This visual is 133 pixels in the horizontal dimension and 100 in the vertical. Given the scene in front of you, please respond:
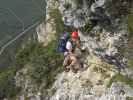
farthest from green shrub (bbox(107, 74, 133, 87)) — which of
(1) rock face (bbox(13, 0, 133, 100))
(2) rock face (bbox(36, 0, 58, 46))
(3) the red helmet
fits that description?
(2) rock face (bbox(36, 0, 58, 46))

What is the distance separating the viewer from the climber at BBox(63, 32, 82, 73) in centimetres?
1391

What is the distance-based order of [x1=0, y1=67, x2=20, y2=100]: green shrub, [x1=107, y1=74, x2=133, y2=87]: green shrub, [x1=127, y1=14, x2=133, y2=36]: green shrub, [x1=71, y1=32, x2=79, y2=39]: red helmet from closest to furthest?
[x1=127, y1=14, x2=133, y2=36]: green shrub → [x1=107, y1=74, x2=133, y2=87]: green shrub → [x1=71, y1=32, x2=79, y2=39]: red helmet → [x1=0, y1=67, x2=20, y2=100]: green shrub

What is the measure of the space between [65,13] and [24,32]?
386 inches

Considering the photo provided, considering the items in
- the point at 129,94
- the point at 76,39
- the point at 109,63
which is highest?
the point at 76,39

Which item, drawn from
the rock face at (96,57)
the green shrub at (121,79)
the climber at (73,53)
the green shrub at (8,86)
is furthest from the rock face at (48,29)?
the green shrub at (121,79)

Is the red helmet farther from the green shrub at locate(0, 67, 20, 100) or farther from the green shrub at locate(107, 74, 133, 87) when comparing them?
the green shrub at locate(0, 67, 20, 100)

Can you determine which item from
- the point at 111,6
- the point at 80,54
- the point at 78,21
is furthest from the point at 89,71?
the point at 111,6

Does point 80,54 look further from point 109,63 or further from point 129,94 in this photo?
point 129,94

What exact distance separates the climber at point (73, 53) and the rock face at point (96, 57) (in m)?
0.23

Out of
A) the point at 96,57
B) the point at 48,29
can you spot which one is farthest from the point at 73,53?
the point at 48,29

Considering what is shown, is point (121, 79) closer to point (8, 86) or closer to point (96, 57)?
point (96, 57)

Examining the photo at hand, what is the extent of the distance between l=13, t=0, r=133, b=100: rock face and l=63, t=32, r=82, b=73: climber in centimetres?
23

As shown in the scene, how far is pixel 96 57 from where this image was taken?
13609mm

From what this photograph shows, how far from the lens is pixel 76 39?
→ 14.0 m
